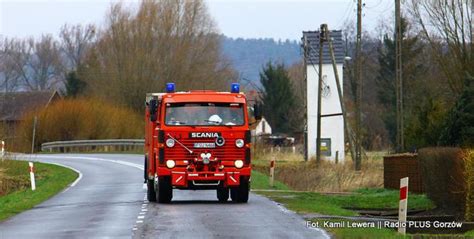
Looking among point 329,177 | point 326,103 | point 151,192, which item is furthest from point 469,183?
point 326,103

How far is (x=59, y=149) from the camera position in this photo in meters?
70.4

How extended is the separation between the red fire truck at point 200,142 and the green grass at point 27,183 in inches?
146

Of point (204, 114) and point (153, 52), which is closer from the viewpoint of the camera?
point (204, 114)

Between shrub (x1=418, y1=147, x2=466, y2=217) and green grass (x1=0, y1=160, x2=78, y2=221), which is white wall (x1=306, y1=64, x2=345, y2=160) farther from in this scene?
shrub (x1=418, y1=147, x2=466, y2=217)

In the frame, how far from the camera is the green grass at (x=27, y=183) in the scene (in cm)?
2608

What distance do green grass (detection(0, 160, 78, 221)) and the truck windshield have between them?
4.25 metres

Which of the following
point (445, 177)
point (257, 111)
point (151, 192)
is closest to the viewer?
point (445, 177)

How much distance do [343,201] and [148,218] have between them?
9991 mm

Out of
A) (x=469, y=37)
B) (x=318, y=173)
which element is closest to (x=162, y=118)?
(x=318, y=173)

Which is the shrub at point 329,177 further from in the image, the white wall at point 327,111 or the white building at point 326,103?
Answer: the white wall at point 327,111

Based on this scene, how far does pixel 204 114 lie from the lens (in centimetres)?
2405

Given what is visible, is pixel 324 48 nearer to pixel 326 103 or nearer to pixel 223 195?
pixel 326 103

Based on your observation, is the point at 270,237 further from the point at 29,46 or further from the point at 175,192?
the point at 29,46

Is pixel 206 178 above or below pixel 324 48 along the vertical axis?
below
